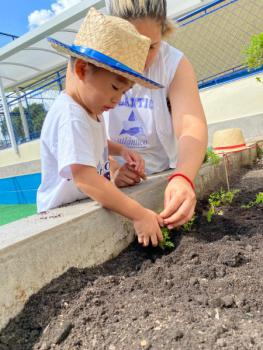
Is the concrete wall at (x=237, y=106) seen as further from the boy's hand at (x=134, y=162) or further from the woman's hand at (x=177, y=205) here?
the woman's hand at (x=177, y=205)

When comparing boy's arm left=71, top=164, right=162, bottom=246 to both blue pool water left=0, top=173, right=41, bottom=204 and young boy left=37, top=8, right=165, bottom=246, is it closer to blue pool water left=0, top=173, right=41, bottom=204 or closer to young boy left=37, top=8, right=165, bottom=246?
young boy left=37, top=8, right=165, bottom=246

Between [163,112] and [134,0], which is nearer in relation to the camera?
[134,0]

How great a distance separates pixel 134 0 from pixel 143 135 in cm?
72

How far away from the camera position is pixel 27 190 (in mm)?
7355

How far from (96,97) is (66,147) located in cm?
21

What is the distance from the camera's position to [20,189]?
7512 mm

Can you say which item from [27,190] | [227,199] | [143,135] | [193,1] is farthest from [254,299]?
[193,1]

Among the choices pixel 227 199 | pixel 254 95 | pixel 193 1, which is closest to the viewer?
pixel 227 199

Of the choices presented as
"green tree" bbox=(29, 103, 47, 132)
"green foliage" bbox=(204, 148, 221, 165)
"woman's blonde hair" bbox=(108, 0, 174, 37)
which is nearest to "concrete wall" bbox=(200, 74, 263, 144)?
"green foliage" bbox=(204, 148, 221, 165)

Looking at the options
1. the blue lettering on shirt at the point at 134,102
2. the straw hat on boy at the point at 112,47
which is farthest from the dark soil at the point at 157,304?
the blue lettering on shirt at the point at 134,102

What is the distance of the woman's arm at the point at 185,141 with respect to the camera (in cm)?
122

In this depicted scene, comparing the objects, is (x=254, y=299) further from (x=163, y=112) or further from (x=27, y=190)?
(x=27, y=190)

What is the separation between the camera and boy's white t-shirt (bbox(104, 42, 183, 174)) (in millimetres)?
1705

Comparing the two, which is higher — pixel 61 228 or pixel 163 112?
pixel 163 112
